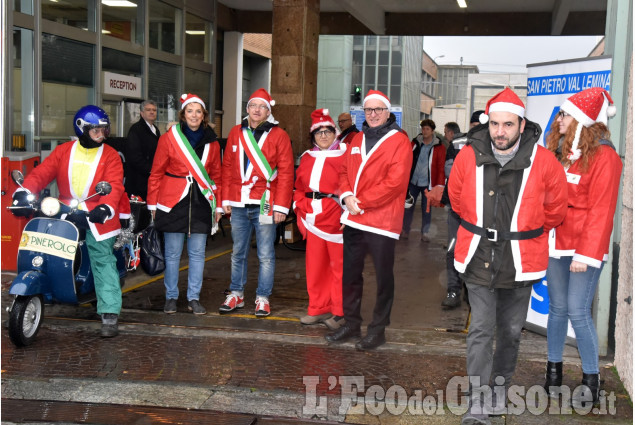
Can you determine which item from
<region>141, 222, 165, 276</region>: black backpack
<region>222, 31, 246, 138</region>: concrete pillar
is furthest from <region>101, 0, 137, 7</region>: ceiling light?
<region>141, 222, 165, 276</region>: black backpack

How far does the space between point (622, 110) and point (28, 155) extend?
248 inches

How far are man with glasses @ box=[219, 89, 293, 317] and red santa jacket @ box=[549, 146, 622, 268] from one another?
275cm

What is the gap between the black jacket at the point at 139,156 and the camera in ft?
28.5

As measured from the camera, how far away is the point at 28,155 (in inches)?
328

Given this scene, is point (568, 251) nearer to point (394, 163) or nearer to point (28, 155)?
point (394, 163)

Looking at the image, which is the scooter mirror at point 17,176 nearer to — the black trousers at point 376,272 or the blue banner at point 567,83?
the black trousers at point 376,272

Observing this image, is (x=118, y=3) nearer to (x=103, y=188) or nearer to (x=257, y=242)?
(x=257, y=242)

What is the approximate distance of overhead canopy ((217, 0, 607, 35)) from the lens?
16812 millimetres

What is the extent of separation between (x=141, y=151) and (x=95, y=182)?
2.86m

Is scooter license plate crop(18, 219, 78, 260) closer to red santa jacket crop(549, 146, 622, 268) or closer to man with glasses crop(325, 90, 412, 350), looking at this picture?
man with glasses crop(325, 90, 412, 350)

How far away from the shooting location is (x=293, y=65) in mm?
11555

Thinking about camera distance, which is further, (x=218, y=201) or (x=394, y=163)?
(x=218, y=201)

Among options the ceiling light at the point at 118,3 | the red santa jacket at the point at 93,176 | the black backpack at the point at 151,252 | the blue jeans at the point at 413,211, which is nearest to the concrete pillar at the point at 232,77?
the ceiling light at the point at 118,3

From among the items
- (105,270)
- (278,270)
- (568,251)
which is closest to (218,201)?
(105,270)
